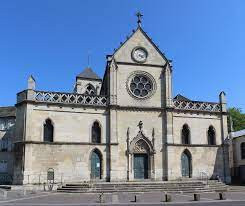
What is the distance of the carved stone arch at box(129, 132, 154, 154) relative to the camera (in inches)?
1382

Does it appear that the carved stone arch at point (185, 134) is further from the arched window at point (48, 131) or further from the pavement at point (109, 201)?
the arched window at point (48, 131)

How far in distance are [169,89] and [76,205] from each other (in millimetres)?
19892

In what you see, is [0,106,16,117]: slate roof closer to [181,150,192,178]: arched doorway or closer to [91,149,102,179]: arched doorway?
[91,149,102,179]: arched doorway

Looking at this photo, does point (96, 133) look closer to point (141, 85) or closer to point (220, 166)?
point (141, 85)

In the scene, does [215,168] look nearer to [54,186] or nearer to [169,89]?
[169,89]

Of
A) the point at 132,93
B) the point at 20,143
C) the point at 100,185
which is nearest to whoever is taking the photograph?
the point at 100,185

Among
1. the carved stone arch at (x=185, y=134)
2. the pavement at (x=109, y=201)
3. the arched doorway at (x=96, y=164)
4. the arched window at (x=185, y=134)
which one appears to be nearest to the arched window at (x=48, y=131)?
the arched doorway at (x=96, y=164)

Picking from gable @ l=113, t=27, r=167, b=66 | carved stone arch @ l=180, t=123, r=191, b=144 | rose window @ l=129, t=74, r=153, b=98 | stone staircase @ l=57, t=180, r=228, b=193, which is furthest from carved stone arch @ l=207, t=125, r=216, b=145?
gable @ l=113, t=27, r=167, b=66

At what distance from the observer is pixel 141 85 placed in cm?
3716

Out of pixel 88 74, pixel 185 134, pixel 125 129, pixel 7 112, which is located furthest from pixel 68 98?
pixel 88 74

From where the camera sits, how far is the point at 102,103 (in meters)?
35.2

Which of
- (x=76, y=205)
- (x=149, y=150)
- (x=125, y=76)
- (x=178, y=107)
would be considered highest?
(x=125, y=76)

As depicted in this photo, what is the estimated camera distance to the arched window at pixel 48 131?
3278 cm

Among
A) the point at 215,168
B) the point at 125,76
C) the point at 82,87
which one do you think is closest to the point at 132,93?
the point at 125,76
